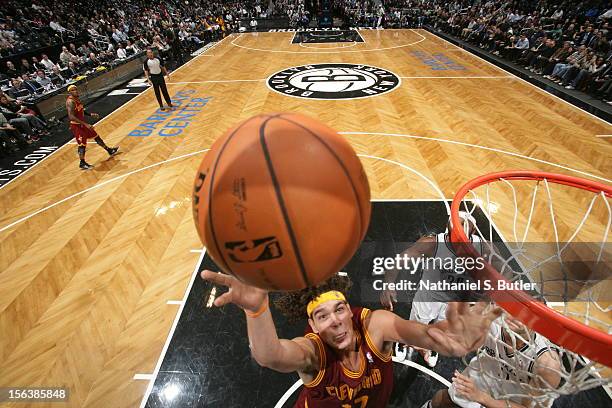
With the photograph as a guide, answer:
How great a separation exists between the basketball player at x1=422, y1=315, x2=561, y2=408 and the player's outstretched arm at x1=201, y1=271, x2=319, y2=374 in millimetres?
1092

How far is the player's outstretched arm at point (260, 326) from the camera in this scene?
131cm

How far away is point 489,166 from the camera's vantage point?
5645 millimetres

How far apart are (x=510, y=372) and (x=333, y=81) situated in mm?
9479

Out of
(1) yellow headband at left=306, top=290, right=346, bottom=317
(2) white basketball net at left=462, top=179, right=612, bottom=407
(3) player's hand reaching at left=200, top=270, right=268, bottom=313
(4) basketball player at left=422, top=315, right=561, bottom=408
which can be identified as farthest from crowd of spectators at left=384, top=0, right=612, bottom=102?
(3) player's hand reaching at left=200, top=270, right=268, bottom=313

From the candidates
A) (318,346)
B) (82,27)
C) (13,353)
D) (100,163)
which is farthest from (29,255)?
(82,27)

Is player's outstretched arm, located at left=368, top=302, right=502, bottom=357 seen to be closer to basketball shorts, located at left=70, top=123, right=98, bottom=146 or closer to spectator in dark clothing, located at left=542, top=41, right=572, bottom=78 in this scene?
basketball shorts, located at left=70, top=123, right=98, bottom=146

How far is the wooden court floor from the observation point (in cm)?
331

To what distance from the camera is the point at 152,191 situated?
18.1ft

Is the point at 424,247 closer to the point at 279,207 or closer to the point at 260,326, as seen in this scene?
the point at 260,326

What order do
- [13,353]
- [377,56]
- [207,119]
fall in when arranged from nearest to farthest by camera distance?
[13,353]
[207,119]
[377,56]

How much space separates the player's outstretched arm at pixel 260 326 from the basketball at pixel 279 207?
6 centimetres

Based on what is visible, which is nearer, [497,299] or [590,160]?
[497,299]

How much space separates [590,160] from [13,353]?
27.0 ft

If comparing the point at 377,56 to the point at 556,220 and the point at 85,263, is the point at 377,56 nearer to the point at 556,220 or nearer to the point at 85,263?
the point at 556,220
